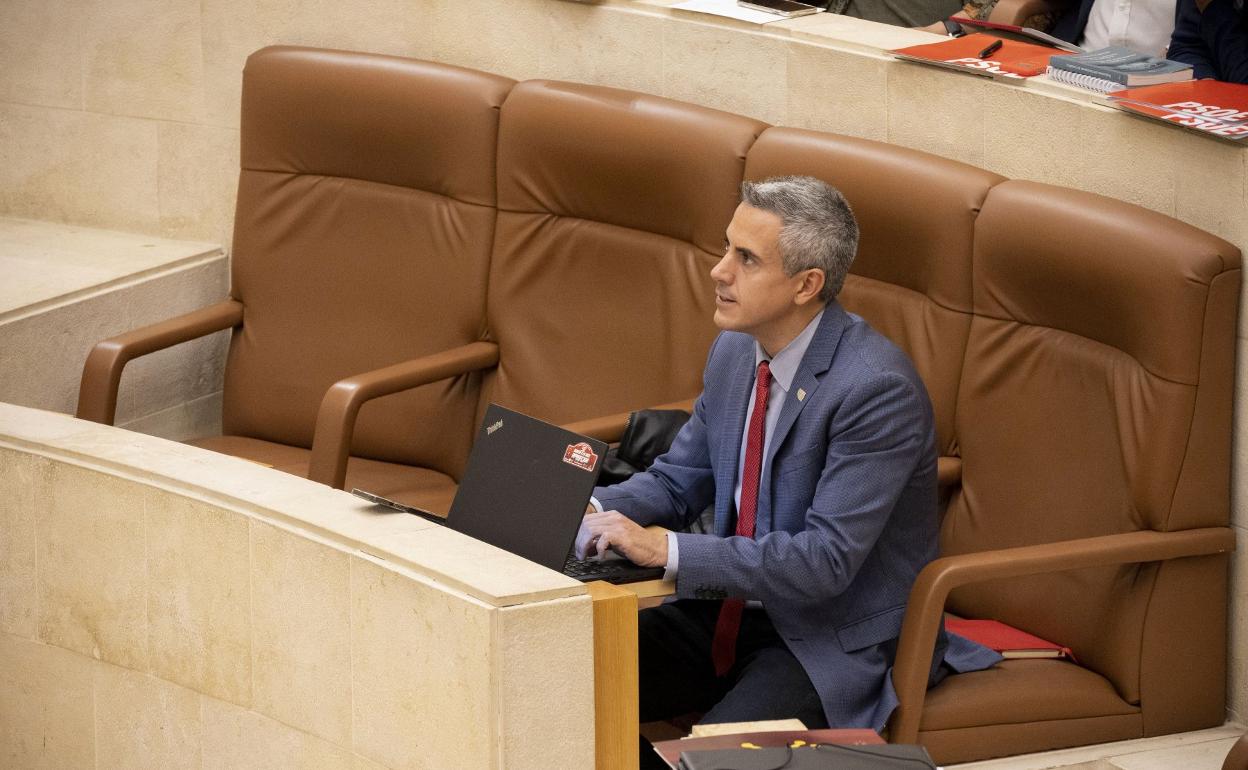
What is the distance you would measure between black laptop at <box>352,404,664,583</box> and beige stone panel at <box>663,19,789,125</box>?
1.49m

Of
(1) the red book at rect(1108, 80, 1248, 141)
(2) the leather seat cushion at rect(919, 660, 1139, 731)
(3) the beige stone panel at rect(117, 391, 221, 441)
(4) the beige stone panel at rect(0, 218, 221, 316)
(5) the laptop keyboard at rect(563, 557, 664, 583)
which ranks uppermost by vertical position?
(1) the red book at rect(1108, 80, 1248, 141)

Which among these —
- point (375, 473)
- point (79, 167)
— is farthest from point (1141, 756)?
point (79, 167)

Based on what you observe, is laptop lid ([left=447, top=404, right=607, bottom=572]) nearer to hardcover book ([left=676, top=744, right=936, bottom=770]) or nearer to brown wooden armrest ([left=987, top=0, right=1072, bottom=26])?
hardcover book ([left=676, top=744, right=936, bottom=770])

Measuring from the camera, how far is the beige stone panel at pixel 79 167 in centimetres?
464

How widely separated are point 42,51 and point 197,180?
0.56 meters

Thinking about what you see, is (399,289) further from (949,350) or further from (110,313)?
(949,350)

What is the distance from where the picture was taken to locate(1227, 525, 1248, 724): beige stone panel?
9.75 ft

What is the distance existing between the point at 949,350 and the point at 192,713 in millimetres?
1514

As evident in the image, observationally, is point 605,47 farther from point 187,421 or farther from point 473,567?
point 473,567

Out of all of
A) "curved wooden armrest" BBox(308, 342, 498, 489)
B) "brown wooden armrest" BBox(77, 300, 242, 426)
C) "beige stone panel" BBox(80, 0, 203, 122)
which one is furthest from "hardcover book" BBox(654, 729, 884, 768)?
"beige stone panel" BBox(80, 0, 203, 122)

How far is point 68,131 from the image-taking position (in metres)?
4.68

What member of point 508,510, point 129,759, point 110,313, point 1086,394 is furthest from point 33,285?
point 1086,394

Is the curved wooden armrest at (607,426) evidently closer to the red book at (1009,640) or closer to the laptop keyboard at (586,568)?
the red book at (1009,640)

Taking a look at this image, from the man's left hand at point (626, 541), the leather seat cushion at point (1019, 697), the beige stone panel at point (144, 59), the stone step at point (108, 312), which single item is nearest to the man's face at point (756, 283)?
the man's left hand at point (626, 541)
